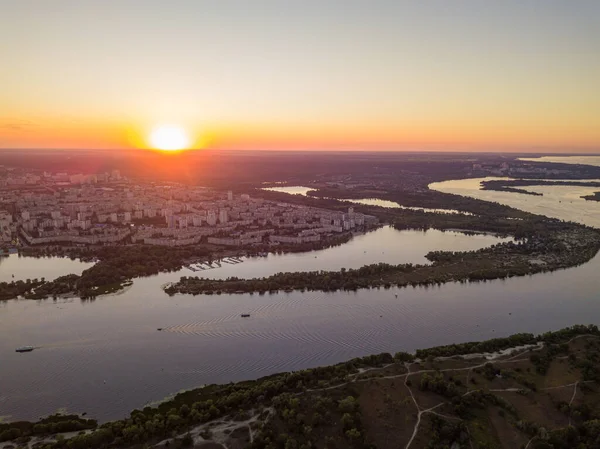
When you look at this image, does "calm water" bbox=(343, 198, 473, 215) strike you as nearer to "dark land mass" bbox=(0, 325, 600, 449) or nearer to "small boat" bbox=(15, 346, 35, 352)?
"dark land mass" bbox=(0, 325, 600, 449)

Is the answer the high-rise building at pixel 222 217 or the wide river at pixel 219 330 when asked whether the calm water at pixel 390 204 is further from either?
the wide river at pixel 219 330

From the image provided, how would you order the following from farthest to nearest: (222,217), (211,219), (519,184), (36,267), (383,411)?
(519,184), (222,217), (211,219), (36,267), (383,411)

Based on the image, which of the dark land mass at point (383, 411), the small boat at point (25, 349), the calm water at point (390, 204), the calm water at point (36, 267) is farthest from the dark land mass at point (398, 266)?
the dark land mass at point (383, 411)

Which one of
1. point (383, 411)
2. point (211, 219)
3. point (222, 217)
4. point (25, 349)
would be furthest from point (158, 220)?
point (383, 411)

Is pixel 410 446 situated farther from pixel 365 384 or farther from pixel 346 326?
pixel 346 326

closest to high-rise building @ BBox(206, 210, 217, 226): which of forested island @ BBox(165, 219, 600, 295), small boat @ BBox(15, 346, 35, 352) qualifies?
forested island @ BBox(165, 219, 600, 295)

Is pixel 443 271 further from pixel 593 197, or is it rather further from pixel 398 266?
pixel 593 197
